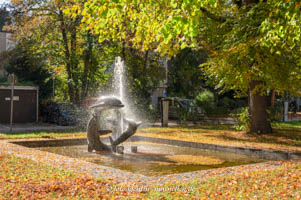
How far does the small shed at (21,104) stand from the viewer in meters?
25.8

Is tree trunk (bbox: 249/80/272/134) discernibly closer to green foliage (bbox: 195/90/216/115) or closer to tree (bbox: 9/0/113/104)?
tree (bbox: 9/0/113/104)

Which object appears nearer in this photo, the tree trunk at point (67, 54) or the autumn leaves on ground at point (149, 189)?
the autumn leaves on ground at point (149, 189)

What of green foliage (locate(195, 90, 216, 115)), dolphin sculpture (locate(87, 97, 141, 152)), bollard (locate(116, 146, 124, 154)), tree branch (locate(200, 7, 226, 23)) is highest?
tree branch (locate(200, 7, 226, 23))

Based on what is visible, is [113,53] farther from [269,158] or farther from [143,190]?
[143,190]

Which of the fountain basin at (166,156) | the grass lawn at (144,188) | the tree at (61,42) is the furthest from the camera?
the tree at (61,42)

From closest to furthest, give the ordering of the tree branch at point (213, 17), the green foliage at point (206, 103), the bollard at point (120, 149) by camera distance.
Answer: the bollard at point (120, 149) → the tree branch at point (213, 17) → the green foliage at point (206, 103)

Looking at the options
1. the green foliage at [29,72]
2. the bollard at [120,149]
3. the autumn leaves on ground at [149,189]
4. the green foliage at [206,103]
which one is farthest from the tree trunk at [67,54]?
the autumn leaves on ground at [149,189]

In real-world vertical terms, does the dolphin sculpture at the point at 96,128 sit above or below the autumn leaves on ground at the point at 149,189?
above

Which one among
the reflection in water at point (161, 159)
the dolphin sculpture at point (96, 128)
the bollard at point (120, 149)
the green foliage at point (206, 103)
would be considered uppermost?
the green foliage at point (206, 103)

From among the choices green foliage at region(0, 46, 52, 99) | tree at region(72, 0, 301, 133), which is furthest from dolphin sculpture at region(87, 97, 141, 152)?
green foliage at region(0, 46, 52, 99)

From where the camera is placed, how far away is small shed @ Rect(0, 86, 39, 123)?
1017 inches

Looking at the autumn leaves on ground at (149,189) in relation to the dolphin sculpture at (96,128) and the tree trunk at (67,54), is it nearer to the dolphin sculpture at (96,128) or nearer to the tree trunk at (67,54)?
the dolphin sculpture at (96,128)

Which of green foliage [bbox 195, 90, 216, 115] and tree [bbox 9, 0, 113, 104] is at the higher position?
tree [bbox 9, 0, 113, 104]

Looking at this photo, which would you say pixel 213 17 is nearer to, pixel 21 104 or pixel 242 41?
pixel 242 41
